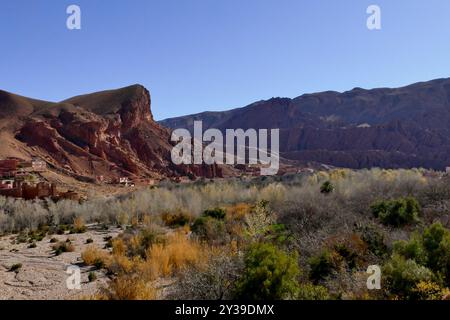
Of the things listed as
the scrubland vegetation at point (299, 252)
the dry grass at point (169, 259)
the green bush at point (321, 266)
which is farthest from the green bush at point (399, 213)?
the dry grass at point (169, 259)

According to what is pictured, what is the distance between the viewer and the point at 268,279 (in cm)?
720

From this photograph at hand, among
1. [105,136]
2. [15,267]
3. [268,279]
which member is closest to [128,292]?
[268,279]

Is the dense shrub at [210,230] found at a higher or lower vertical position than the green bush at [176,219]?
higher

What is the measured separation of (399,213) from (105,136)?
178 ft

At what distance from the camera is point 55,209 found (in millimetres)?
24969

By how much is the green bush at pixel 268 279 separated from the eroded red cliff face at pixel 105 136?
49.0 meters

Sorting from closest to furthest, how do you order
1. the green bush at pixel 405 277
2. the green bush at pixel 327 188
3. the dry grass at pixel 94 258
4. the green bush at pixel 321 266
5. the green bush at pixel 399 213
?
the green bush at pixel 405 277 → the green bush at pixel 321 266 → the dry grass at pixel 94 258 → the green bush at pixel 399 213 → the green bush at pixel 327 188

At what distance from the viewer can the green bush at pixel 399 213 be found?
526 inches

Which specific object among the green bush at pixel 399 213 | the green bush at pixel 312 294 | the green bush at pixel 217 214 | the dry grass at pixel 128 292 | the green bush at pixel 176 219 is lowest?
the green bush at pixel 176 219

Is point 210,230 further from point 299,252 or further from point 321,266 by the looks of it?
point 321,266

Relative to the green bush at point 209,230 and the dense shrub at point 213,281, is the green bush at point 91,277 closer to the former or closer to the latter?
the dense shrub at point 213,281

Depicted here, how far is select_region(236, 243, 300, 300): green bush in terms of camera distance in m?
7.14

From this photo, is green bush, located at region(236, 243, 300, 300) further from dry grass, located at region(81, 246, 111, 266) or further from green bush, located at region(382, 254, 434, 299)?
dry grass, located at region(81, 246, 111, 266)

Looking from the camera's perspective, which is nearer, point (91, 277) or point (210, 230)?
point (91, 277)
